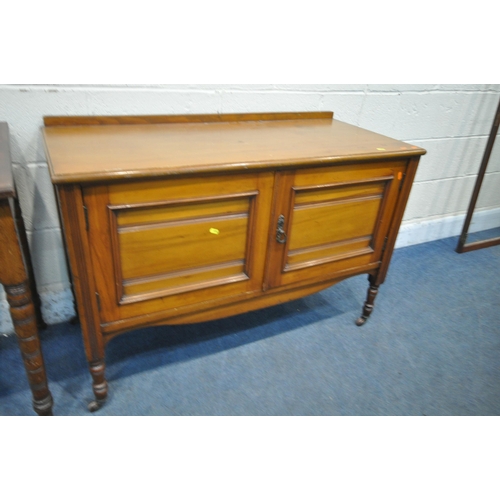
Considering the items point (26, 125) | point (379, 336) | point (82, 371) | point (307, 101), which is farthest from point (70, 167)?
point (379, 336)

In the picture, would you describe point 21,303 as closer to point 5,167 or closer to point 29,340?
point 29,340

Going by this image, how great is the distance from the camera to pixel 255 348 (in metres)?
1.60

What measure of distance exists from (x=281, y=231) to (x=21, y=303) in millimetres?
726

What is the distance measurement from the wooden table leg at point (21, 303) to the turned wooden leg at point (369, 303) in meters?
1.19

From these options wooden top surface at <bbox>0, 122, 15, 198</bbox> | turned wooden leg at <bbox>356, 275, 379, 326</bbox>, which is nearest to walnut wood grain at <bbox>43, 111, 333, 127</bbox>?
wooden top surface at <bbox>0, 122, 15, 198</bbox>

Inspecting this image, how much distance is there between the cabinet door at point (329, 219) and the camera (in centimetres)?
122

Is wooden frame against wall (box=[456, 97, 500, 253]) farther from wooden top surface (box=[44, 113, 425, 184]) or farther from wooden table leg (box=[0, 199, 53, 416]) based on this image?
wooden table leg (box=[0, 199, 53, 416])

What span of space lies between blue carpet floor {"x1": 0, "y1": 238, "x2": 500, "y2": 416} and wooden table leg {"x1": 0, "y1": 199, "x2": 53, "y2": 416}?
164mm

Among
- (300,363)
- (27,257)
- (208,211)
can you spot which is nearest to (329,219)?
(208,211)

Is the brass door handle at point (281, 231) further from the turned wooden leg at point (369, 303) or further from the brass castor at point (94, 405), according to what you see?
the brass castor at point (94, 405)

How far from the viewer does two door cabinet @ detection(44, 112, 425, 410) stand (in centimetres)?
101

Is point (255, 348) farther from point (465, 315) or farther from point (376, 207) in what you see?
point (465, 315)

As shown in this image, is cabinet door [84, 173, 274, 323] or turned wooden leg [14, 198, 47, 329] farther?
turned wooden leg [14, 198, 47, 329]

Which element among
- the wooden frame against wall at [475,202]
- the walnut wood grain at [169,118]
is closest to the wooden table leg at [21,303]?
the walnut wood grain at [169,118]
